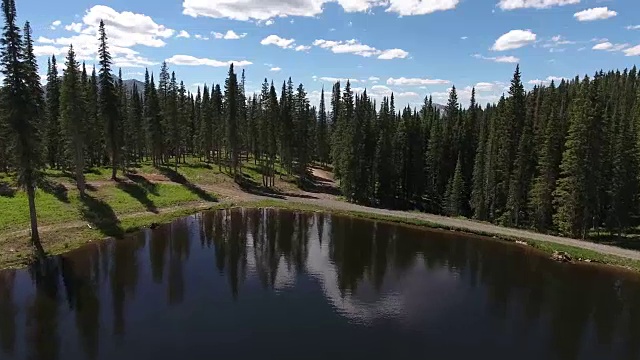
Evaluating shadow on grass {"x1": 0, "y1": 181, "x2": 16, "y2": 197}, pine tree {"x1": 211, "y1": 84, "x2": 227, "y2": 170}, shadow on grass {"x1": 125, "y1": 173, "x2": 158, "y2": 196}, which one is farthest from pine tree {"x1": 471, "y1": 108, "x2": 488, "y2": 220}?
shadow on grass {"x1": 0, "y1": 181, "x2": 16, "y2": 197}

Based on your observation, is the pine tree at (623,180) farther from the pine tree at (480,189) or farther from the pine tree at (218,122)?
the pine tree at (218,122)

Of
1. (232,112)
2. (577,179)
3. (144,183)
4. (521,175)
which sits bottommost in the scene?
(144,183)

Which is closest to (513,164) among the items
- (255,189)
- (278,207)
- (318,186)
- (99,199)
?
(278,207)

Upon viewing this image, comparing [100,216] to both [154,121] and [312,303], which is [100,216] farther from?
[154,121]

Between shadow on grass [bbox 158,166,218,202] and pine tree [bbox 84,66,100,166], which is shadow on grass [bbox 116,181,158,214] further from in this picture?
pine tree [bbox 84,66,100,166]

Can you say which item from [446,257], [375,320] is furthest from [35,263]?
[446,257]

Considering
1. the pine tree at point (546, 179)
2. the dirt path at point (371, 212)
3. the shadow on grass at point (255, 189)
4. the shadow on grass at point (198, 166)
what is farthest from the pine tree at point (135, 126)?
the pine tree at point (546, 179)
